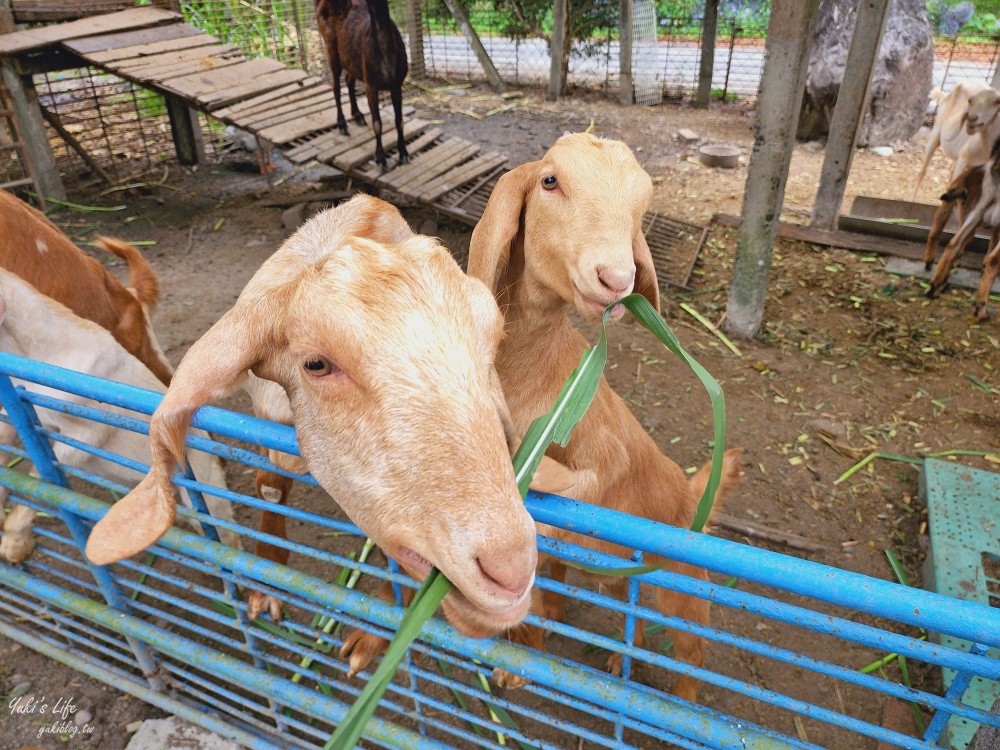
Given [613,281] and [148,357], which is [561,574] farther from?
[148,357]

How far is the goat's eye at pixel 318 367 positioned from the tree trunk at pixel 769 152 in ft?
13.1

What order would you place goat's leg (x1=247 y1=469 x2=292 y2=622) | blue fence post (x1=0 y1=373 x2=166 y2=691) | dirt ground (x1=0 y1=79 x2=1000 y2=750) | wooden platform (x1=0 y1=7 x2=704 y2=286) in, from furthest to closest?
wooden platform (x1=0 y1=7 x2=704 y2=286), dirt ground (x1=0 y1=79 x2=1000 y2=750), goat's leg (x1=247 y1=469 x2=292 y2=622), blue fence post (x1=0 y1=373 x2=166 y2=691)

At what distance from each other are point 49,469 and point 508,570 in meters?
1.63

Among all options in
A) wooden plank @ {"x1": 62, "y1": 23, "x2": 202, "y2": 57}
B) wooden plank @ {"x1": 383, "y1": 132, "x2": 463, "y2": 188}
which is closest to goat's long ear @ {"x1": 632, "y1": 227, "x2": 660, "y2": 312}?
wooden plank @ {"x1": 383, "y1": 132, "x2": 463, "y2": 188}

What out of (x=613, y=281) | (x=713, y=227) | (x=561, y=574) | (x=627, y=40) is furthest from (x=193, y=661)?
(x=627, y=40)

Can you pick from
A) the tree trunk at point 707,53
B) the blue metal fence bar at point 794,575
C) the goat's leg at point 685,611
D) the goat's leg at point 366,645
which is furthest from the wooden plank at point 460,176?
the tree trunk at point 707,53

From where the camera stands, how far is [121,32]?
6.71m

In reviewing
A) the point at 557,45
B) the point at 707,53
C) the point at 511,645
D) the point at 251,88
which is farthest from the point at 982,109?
the point at 557,45

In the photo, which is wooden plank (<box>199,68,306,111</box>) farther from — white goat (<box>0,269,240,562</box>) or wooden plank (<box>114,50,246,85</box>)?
white goat (<box>0,269,240,562</box>)

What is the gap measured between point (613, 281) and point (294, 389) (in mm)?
953

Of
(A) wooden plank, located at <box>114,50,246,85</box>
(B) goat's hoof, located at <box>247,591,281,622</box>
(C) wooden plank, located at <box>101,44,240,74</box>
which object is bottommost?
(B) goat's hoof, located at <box>247,591,281,622</box>

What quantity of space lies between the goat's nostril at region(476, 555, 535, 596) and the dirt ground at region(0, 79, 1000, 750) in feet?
6.82

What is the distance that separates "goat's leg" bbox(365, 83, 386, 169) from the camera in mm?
5477

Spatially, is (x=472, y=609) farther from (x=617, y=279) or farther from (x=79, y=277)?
(x=79, y=277)
